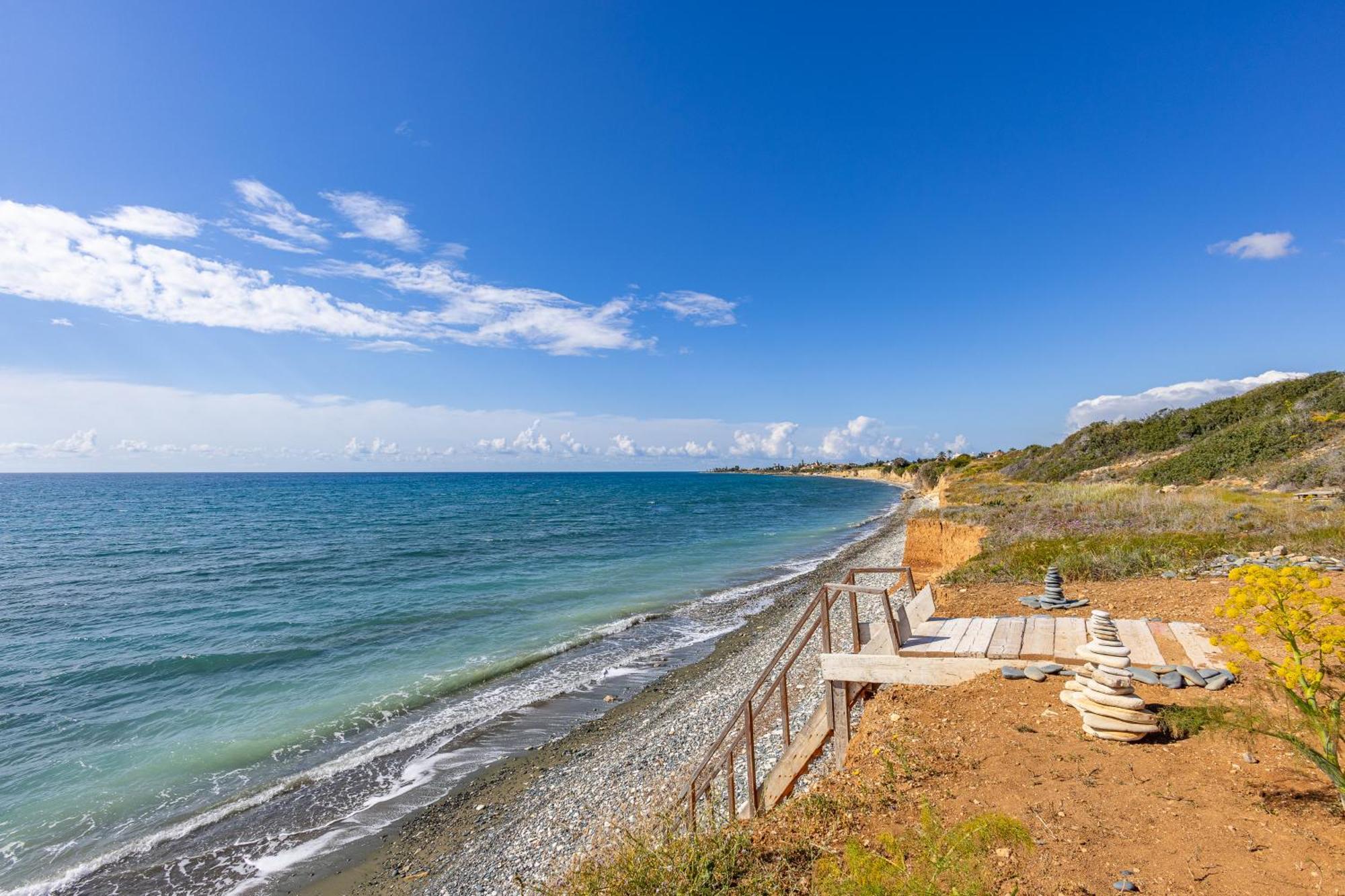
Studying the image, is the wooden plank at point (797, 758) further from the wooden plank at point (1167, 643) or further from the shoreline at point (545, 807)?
the wooden plank at point (1167, 643)

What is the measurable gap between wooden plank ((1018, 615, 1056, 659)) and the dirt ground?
346mm

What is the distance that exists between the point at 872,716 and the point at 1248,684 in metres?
4.02

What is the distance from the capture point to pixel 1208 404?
40.1 metres

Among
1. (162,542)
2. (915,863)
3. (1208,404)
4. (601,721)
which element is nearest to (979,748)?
(915,863)

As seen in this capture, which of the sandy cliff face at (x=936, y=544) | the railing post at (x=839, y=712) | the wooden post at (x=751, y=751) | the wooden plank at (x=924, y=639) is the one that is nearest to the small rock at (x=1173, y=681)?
the wooden plank at (x=924, y=639)

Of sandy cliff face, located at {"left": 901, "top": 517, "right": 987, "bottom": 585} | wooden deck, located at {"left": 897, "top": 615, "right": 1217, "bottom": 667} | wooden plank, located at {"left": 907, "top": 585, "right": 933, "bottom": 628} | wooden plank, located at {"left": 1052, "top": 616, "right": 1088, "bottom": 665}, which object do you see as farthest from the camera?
sandy cliff face, located at {"left": 901, "top": 517, "right": 987, "bottom": 585}

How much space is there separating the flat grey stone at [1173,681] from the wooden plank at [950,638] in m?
2.07

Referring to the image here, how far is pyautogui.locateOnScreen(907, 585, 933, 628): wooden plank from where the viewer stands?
8.09 m

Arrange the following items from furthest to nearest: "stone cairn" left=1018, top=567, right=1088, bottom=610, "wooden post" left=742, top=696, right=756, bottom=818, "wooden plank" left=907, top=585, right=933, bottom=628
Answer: "stone cairn" left=1018, top=567, right=1088, bottom=610
"wooden plank" left=907, top=585, right=933, bottom=628
"wooden post" left=742, top=696, right=756, bottom=818

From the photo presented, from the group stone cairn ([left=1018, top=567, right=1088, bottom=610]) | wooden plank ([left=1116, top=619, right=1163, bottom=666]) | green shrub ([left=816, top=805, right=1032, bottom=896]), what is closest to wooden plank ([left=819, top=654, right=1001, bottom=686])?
wooden plank ([left=1116, top=619, right=1163, bottom=666])

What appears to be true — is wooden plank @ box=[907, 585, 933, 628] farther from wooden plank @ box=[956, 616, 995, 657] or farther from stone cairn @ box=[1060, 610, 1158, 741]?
stone cairn @ box=[1060, 610, 1158, 741]

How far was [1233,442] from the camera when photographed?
95.2ft

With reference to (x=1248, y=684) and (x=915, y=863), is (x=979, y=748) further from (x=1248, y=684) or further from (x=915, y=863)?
(x=1248, y=684)

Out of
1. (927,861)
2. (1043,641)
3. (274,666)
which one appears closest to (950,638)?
(1043,641)
